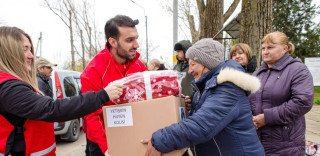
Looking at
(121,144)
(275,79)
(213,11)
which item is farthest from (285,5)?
(121,144)

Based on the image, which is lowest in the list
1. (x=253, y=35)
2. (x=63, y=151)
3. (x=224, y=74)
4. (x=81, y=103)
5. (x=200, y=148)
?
(x=63, y=151)

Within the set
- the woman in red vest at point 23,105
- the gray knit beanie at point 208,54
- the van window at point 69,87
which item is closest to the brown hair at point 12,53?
the woman in red vest at point 23,105

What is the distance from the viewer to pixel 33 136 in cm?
139

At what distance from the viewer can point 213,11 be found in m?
6.68

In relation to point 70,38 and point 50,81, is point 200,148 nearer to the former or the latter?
point 50,81

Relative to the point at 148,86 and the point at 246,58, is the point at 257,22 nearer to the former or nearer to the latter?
the point at 246,58

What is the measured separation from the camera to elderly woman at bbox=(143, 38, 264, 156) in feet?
4.17

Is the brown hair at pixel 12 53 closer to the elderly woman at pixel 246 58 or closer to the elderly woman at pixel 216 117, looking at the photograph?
the elderly woman at pixel 216 117

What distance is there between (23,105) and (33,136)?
29 cm

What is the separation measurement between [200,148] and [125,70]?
37.5 inches

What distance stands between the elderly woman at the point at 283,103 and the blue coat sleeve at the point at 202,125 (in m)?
0.78

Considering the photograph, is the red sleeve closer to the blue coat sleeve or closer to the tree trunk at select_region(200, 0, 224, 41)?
the blue coat sleeve

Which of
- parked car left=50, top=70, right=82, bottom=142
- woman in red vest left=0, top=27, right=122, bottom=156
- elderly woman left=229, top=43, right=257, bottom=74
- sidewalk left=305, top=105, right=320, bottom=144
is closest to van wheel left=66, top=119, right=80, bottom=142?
parked car left=50, top=70, right=82, bottom=142

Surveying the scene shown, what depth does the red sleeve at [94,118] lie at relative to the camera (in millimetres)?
1681
